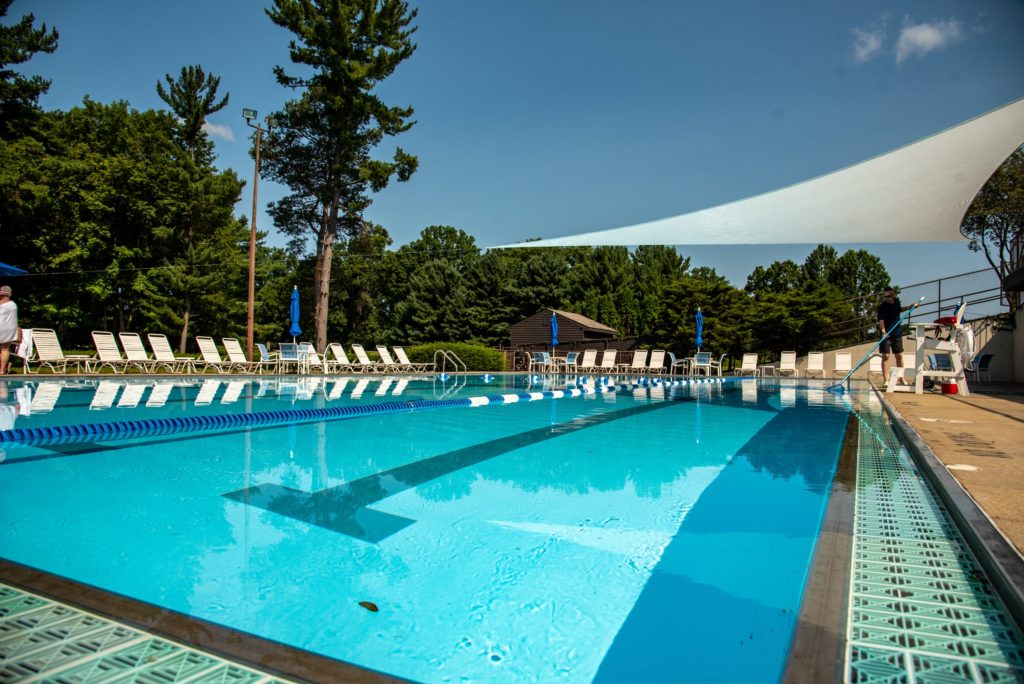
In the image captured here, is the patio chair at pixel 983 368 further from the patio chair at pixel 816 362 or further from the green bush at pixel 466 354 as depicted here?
the green bush at pixel 466 354

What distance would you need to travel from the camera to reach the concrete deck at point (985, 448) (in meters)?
2.33

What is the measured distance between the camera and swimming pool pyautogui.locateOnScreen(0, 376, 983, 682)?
1682mm

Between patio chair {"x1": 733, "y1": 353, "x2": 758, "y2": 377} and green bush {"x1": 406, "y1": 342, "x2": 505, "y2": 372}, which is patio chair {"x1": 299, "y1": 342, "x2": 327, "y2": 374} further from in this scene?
patio chair {"x1": 733, "y1": 353, "x2": 758, "y2": 377}

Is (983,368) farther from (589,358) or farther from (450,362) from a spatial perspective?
(450,362)

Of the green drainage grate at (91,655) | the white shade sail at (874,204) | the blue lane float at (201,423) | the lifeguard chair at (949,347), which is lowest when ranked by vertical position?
the blue lane float at (201,423)

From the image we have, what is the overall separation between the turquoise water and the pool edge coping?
0.55 meters

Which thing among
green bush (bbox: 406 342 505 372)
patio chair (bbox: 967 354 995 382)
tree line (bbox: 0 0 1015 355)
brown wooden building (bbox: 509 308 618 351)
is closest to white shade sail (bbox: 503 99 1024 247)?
patio chair (bbox: 967 354 995 382)

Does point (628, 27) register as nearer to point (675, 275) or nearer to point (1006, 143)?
point (1006, 143)

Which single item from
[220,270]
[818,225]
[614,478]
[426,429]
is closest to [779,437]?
[614,478]

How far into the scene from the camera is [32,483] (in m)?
3.43

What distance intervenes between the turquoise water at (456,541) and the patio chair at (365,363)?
11.7 metres

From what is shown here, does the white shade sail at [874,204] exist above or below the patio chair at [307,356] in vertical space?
above

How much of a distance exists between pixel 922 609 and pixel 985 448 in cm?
302

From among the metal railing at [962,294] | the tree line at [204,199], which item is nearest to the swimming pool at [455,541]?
the metal railing at [962,294]
